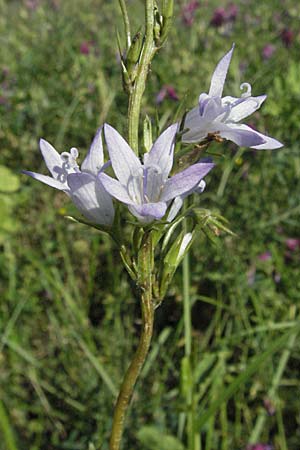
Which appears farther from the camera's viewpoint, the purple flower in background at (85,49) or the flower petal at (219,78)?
the purple flower in background at (85,49)

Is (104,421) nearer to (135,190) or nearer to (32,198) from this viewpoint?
(135,190)

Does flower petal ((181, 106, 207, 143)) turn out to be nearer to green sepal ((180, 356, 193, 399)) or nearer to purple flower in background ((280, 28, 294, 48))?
green sepal ((180, 356, 193, 399))

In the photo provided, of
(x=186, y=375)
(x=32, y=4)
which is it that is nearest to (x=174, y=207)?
(x=186, y=375)

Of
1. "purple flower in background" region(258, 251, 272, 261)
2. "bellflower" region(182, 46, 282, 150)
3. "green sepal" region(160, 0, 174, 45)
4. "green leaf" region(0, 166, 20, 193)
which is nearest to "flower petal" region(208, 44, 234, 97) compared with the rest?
"bellflower" region(182, 46, 282, 150)

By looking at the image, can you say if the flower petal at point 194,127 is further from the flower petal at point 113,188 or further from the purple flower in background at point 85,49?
the purple flower in background at point 85,49

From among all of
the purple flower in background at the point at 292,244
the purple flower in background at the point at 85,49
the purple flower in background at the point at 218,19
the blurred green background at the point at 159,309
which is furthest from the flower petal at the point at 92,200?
the purple flower in background at the point at 218,19

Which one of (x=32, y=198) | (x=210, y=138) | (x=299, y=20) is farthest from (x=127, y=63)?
(x=299, y=20)

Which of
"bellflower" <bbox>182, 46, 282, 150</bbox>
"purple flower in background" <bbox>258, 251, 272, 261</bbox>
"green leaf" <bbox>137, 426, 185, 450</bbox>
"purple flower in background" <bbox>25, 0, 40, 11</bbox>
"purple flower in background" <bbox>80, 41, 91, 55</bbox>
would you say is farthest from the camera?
"purple flower in background" <bbox>25, 0, 40, 11</bbox>
